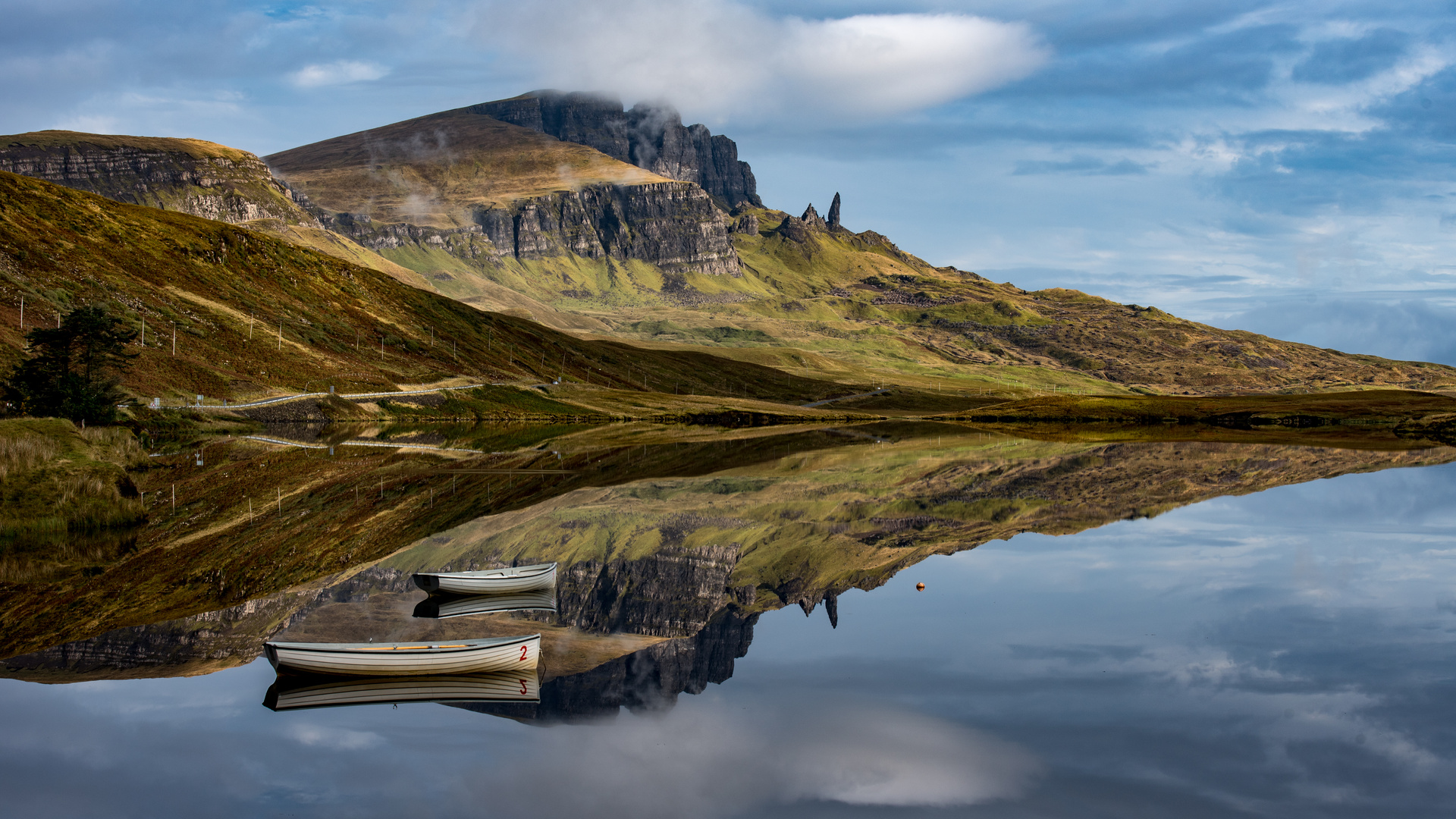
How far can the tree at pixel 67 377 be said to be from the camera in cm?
9481

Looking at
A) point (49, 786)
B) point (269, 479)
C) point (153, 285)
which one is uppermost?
point (153, 285)

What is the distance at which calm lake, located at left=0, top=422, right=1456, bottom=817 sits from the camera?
21.6 m

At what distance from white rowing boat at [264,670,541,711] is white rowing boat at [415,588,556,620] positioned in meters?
7.22

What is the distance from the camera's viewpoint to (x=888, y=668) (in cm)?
3027

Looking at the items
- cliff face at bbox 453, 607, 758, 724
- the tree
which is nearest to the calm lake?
cliff face at bbox 453, 607, 758, 724

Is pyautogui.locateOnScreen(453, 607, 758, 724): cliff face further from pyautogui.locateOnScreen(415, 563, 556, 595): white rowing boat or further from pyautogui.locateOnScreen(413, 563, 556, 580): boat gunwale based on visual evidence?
pyautogui.locateOnScreen(413, 563, 556, 580): boat gunwale

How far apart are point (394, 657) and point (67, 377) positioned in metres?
89.3

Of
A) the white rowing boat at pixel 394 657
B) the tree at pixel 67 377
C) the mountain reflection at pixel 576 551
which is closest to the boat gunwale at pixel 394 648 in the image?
the white rowing boat at pixel 394 657

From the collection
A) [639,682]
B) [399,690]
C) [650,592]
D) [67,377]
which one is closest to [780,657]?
[639,682]

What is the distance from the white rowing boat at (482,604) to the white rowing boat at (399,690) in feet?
23.7

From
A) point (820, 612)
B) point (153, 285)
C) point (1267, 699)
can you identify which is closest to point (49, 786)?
point (820, 612)

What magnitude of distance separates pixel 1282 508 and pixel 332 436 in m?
100

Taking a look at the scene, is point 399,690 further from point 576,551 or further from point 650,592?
point 576,551

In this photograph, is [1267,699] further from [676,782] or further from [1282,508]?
[1282,508]
